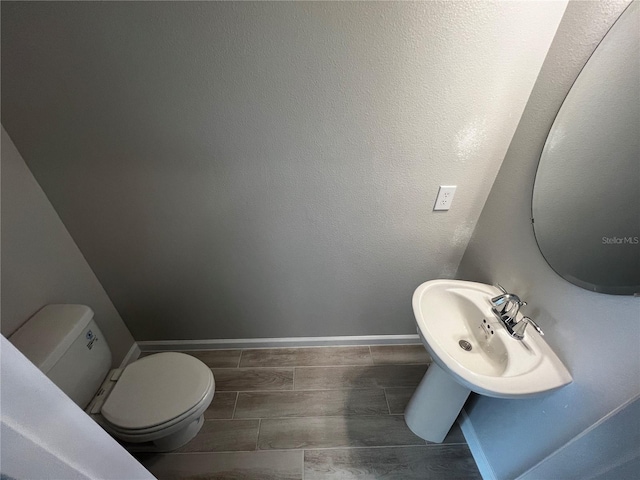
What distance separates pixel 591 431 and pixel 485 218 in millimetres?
790

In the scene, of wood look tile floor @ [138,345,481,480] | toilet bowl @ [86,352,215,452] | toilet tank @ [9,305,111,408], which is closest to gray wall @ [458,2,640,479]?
wood look tile floor @ [138,345,481,480]

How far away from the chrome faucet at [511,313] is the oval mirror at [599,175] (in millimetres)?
167

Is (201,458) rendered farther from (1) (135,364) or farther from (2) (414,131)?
(2) (414,131)

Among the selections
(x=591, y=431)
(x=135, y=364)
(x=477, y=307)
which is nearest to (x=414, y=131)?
(x=477, y=307)

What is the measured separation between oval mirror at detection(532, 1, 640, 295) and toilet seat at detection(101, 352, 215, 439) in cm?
139

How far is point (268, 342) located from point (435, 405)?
3.15 feet

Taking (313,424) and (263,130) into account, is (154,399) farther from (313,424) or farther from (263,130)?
(263,130)

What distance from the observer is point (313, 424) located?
52.1 inches

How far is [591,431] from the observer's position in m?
0.67

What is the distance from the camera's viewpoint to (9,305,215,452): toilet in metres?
0.95

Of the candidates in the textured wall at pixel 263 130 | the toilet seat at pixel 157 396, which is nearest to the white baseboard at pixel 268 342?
the textured wall at pixel 263 130

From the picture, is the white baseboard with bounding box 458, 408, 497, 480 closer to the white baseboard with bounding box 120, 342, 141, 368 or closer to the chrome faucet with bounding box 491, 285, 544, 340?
the chrome faucet with bounding box 491, 285, 544, 340

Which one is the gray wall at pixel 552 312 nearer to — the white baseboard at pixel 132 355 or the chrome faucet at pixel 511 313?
the chrome faucet at pixel 511 313

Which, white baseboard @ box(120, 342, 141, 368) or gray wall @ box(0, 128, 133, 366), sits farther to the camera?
white baseboard @ box(120, 342, 141, 368)
